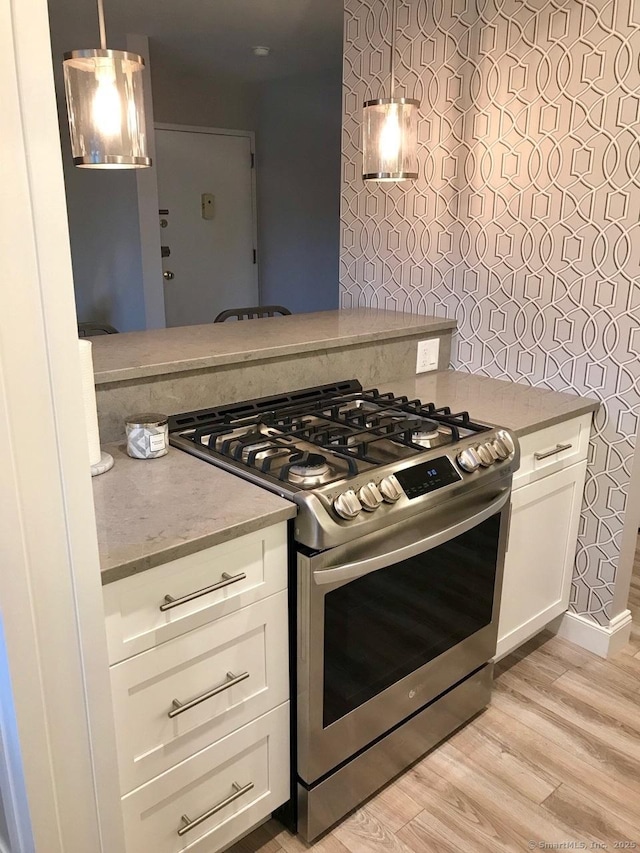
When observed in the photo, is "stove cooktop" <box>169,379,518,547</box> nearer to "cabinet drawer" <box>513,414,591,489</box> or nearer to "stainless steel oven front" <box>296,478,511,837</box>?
"stainless steel oven front" <box>296,478,511,837</box>

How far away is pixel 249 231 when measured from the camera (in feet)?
18.3

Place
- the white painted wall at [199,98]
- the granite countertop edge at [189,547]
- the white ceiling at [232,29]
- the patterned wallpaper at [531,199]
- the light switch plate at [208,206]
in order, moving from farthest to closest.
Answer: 1. the light switch plate at [208,206]
2. the white painted wall at [199,98]
3. the white ceiling at [232,29]
4. the patterned wallpaper at [531,199]
5. the granite countertop edge at [189,547]

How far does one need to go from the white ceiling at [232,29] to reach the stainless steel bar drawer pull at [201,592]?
10.1 feet

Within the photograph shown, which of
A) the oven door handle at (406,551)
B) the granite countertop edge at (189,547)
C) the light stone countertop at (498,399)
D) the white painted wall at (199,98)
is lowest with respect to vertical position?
the oven door handle at (406,551)

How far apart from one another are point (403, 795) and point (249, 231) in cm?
466

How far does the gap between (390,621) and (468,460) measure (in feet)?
1.41

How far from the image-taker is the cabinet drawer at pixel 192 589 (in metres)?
1.20

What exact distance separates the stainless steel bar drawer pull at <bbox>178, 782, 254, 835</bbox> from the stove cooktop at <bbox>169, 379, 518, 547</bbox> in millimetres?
579

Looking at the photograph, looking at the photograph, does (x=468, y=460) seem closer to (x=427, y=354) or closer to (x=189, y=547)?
(x=189, y=547)

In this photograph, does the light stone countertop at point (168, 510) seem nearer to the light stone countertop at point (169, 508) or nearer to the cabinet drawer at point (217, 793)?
the light stone countertop at point (169, 508)

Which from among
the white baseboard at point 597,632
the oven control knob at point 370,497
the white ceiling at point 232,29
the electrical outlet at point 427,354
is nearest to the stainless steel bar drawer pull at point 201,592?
the oven control knob at point 370,497

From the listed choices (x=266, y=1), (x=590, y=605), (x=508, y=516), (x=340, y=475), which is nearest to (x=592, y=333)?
(x=508, y=516)

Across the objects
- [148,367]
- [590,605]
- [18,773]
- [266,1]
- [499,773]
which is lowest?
[499,773]

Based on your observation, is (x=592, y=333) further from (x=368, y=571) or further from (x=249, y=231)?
(x=249, y=231)
